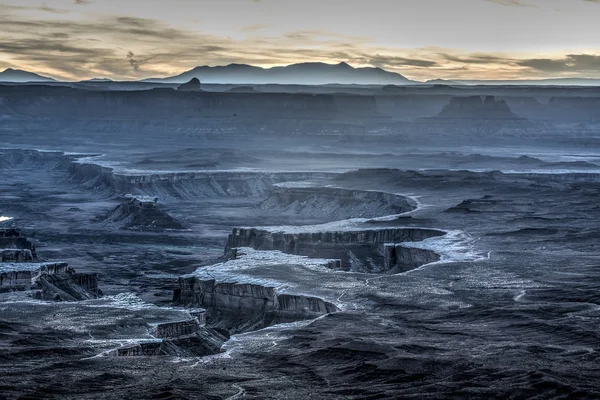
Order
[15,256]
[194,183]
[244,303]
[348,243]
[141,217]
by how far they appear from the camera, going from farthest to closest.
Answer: [194,183], [141,217], [348,243], [15,256], [244,303]

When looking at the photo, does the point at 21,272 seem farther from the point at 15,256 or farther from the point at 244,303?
the point at 244,303

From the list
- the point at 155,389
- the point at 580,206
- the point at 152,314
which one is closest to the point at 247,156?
the point at 580,206

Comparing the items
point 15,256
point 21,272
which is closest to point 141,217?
point 15,256

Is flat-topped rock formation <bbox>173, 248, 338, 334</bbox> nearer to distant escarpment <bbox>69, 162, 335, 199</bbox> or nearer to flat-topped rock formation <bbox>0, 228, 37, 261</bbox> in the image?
flat-topped rock formation <bbox>0, 228, 37, 261</bbox>

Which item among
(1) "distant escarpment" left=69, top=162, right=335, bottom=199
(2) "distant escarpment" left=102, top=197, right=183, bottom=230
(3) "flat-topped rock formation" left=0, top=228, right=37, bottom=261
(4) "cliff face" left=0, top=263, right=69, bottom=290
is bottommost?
(1) "distant escarpment" left=69, top=162, right=335, bottom=199

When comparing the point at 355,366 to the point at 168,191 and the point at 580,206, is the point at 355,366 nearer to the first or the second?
the point at 580,206

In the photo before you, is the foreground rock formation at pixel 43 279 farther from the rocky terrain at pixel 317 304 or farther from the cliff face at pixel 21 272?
the rocky terrain at pixel 317 304

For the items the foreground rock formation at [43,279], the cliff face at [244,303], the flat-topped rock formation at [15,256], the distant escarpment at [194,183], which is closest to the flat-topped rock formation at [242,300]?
the cliff face at [244,303]

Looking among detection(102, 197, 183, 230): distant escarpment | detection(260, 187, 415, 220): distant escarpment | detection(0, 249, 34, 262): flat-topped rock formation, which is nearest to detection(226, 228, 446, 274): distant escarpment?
detection(0, 249, 34, 262): flat-topped rock formation
